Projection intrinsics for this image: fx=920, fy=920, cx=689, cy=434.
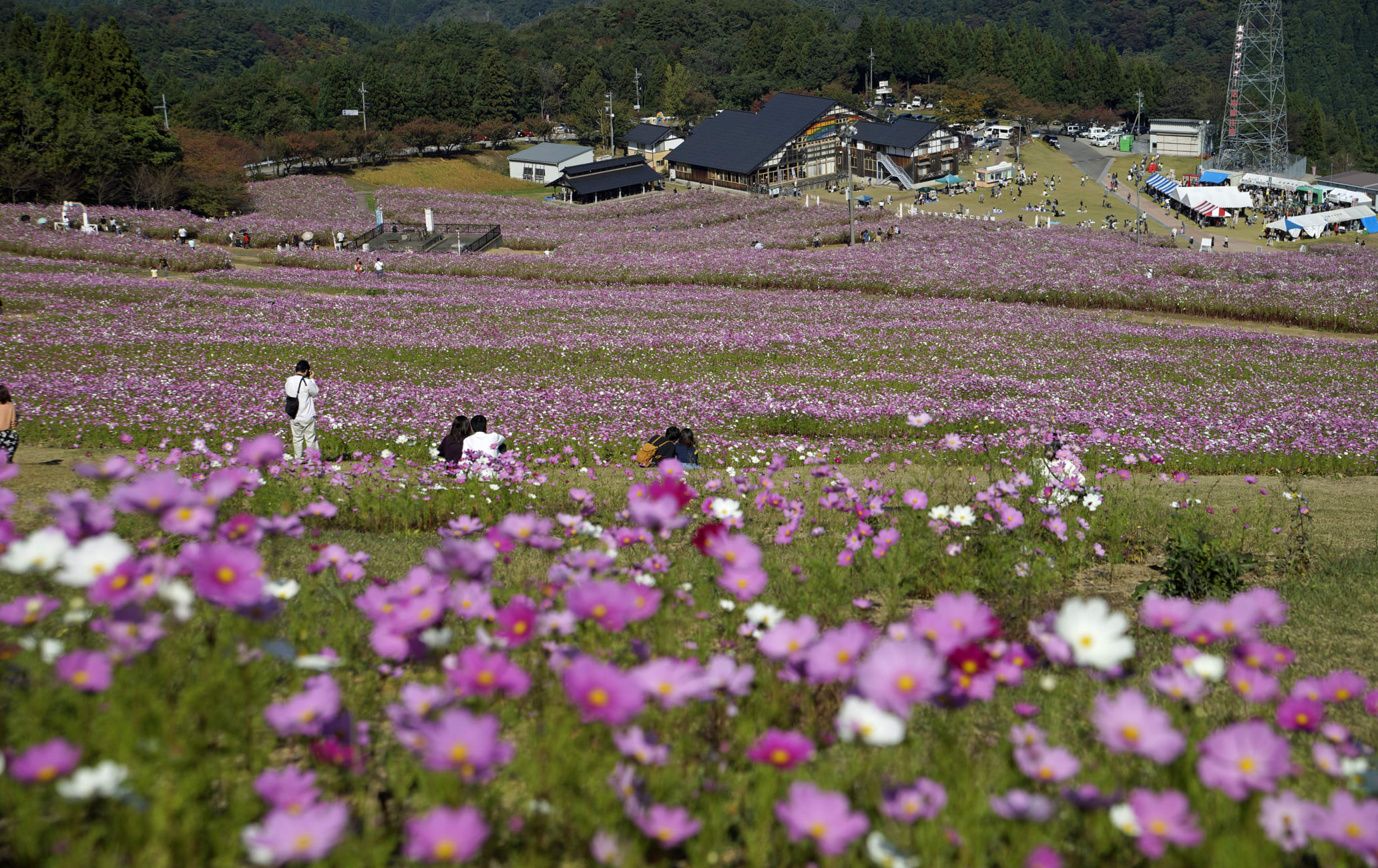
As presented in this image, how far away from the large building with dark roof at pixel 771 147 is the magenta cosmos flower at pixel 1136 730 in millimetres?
80983

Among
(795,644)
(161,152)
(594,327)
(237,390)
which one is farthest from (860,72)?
(795,644)

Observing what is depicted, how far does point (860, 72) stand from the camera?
144500mm

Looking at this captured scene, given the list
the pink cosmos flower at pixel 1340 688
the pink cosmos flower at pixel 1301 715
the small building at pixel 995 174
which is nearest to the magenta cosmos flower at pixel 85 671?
the pink cosmos flower at pixel 1301 715

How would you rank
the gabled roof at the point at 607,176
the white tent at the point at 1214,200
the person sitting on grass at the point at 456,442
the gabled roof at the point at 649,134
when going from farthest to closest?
the gabled roof at the point at 649,134
the gabled roof at the point at 607,176
the white tent at the point at 1214,200
the person sitting on grass at the point at 456,442

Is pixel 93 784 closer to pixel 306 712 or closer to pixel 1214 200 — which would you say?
pixel 306 712

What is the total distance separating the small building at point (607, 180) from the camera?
8062 centimetres

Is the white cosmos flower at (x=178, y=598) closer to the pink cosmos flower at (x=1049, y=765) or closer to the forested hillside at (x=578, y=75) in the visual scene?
the pink cosmos flower at (x=1049, y=765)

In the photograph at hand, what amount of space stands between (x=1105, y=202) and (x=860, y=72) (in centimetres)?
7664

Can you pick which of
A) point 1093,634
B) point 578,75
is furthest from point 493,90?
point 1093,634

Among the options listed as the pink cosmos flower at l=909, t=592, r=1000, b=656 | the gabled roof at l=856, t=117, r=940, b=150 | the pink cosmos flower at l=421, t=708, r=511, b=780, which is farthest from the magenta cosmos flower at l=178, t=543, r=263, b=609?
the gabled roof at l=856, t=117, r=940, b=150

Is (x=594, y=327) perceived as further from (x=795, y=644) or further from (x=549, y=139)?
(x=549, y=139)

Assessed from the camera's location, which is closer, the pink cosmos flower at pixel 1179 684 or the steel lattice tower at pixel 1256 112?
the pink cosmos flower at pixel 1179 684

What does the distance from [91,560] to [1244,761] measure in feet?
11.5

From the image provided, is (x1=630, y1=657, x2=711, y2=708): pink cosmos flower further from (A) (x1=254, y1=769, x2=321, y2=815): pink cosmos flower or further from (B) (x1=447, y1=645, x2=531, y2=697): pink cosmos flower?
(A) (x1=254, y1=769, x2=321, y2=815): pink cosmos flower
